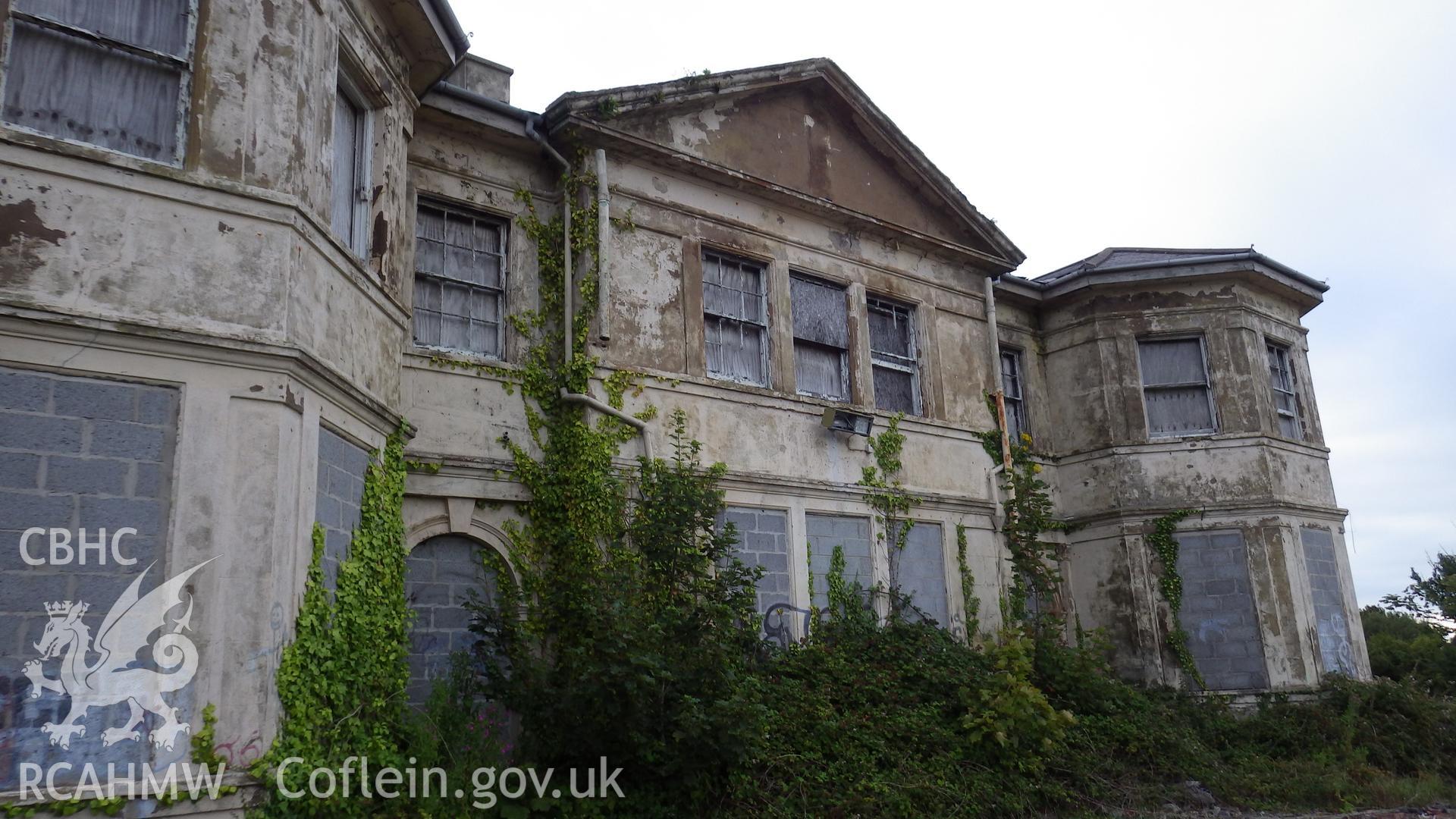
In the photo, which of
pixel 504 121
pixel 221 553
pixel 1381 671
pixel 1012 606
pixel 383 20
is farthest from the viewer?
pixel 1381 671

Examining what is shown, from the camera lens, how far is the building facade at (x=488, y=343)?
6051 mm

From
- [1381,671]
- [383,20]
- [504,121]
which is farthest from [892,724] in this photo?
[1381,671]

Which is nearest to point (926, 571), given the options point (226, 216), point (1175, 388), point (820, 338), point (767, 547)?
point (767, 547)

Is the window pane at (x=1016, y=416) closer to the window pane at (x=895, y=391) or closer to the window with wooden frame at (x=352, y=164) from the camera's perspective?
the window pane at (x=895, y=391)

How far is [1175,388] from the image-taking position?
589 inches

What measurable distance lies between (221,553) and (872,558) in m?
7.46

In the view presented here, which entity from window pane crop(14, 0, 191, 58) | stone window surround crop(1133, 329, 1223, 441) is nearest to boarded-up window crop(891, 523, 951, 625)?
stone window surround crop(1133, 329, 1223, 441)

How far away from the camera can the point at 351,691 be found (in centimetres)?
712

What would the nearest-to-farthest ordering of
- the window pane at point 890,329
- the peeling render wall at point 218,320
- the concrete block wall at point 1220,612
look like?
the peeling render wall at point 218,320, the window pane at point 890,329, the concrete block wall at point 1220,612

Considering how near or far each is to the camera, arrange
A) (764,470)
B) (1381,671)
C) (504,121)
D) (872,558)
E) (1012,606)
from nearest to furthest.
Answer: (504,121) → (764,470) → (872,558) → (1012,606) → (1381,671)

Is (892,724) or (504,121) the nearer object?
(892,724)

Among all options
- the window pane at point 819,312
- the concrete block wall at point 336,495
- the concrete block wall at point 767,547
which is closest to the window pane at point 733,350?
the window pane at point 819,312

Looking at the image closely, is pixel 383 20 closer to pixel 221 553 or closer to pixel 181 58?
pixel 181 58

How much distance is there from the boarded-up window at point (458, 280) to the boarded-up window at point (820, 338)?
358 centimetres
